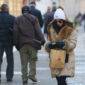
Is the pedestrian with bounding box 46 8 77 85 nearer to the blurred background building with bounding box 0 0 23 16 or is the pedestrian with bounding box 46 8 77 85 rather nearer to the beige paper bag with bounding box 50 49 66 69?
the beige paper bag with bounding box 50 49 66 69

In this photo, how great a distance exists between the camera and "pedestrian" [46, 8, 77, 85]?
920 cm

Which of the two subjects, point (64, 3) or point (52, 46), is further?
point (64, 3)

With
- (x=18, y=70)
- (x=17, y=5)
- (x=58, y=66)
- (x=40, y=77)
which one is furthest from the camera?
(x=17, y=5)

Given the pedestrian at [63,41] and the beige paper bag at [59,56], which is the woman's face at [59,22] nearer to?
the pedestrian at [63,41]

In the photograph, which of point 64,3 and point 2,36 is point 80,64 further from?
point 64,3

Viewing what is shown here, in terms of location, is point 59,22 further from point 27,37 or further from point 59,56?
point 27,37

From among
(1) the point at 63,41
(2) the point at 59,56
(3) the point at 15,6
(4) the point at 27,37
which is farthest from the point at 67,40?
(3) the point at 15,6

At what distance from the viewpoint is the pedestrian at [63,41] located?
362 inches

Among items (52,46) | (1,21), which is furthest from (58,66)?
(1,21)

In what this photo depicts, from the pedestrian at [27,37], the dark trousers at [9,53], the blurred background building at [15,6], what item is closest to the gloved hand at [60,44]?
the pedestrian at [27,37]

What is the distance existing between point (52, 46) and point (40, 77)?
14.1 ft

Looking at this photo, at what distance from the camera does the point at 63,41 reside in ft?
30.2

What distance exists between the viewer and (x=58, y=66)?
9164mm

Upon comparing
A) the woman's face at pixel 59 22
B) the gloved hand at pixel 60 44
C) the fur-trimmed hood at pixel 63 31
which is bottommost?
the gloved hand at pixel 60 44
